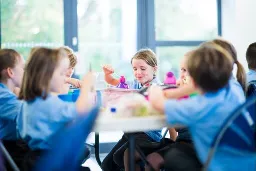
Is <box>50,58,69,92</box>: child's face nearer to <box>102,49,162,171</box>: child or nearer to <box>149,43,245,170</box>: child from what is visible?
<box>149,43,245,170</box>: child

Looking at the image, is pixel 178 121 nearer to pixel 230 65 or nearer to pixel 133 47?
pixel 230 65

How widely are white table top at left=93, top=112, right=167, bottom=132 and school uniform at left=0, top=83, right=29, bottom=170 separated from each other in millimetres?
589

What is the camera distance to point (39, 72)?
1.70m

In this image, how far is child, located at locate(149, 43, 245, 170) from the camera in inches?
59.5

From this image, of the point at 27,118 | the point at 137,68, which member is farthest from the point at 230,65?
the point at 137,68

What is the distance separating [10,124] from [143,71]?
111 cm

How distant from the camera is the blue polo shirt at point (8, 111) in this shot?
6.40 feet

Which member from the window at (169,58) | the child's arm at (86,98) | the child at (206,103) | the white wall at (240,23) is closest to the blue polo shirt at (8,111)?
the child's arm at (86,98)

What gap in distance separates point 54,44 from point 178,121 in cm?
332

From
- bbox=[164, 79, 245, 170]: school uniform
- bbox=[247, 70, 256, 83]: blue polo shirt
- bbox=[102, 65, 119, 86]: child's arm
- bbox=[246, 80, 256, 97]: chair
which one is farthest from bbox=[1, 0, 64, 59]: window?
bbox=[164, 79, 245, 170]: school uniform

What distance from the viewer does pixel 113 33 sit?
488cm

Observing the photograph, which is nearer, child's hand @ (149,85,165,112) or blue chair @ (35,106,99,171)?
blue chair @ (35,106,99,171)

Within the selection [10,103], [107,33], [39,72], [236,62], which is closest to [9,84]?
[10,103]

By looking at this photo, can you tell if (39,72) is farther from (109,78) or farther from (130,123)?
(109,78)
